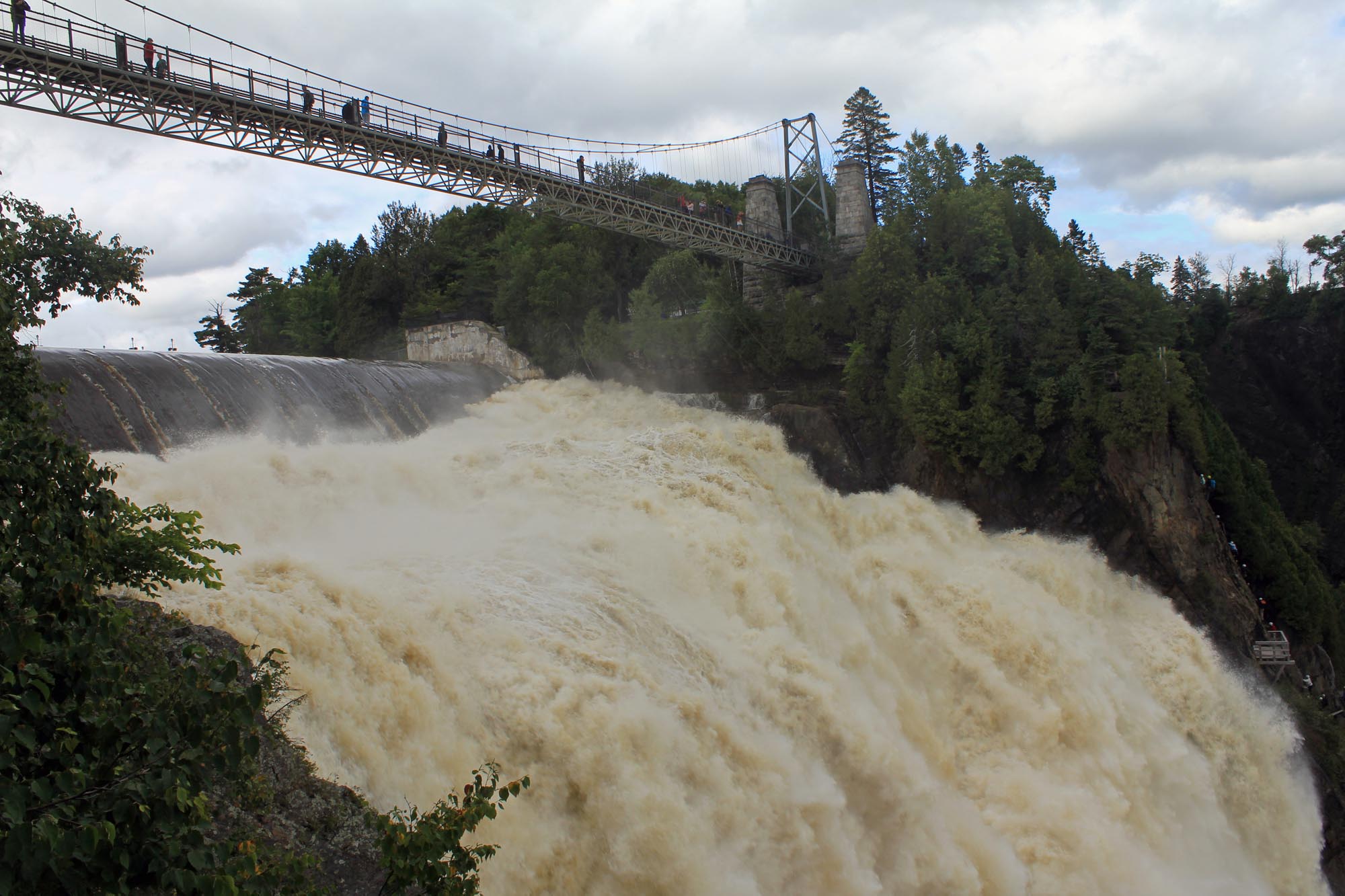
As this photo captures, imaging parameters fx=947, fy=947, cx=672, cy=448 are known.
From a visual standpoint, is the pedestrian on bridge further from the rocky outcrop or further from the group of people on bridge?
the group of people on bridge

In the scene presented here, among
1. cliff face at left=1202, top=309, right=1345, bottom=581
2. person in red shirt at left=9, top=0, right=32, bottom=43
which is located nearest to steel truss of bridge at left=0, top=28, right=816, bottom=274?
person in red shirt at left=9, top=0, right=32, bottom=43

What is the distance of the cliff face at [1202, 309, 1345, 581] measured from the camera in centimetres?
3965

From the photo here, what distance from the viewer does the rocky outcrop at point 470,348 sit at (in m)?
30.0

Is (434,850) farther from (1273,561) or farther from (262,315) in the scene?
(262,315)

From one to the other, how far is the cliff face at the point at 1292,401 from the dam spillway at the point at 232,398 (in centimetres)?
3460

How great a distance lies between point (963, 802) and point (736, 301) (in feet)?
65.8

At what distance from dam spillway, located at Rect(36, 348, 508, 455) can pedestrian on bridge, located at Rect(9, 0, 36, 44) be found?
5.42 m

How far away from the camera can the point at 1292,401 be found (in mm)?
42312

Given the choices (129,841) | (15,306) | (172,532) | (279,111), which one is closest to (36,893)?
(129,841)

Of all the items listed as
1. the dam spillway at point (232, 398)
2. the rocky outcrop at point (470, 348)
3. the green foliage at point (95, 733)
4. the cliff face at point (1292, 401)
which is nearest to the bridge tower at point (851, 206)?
the rocky outcrop at point (470, 348)

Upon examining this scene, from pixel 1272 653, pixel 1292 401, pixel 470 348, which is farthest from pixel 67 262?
pixel 1292 401

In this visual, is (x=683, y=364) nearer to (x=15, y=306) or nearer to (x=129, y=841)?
(x=15, y=306)

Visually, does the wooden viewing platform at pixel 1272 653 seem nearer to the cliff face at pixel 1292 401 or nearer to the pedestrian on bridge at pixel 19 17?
the cliff face at pixel 1292 401

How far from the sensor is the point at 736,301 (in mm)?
31750
